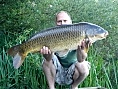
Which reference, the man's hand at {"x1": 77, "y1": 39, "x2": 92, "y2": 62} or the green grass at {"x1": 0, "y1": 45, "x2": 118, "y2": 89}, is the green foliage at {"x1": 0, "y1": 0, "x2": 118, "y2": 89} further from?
the man's hand at {"x1": 77, "y1": 39, "x2": 92, "y2": 62}

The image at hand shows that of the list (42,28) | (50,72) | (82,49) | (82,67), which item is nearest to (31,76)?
(50,72)

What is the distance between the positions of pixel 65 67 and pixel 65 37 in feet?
2.95

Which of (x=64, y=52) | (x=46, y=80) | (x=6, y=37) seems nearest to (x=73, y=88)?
(x=46, y=80)

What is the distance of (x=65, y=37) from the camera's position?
4.30 metres

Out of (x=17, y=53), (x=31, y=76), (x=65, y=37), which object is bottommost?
(x=31, y=76)

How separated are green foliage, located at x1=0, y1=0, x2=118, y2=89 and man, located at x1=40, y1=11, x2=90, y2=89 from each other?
0.40 m

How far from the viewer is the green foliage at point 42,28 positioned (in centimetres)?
545

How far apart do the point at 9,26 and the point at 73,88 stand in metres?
1.90

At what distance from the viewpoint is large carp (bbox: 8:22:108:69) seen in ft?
14.0

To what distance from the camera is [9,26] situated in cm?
640

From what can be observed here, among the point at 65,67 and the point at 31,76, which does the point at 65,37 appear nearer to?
the point at 65,67

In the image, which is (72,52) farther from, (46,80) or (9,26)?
(9,26)

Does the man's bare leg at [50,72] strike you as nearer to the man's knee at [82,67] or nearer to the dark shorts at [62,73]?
the dark shorts at [62,73]

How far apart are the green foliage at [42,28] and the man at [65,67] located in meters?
0.40
